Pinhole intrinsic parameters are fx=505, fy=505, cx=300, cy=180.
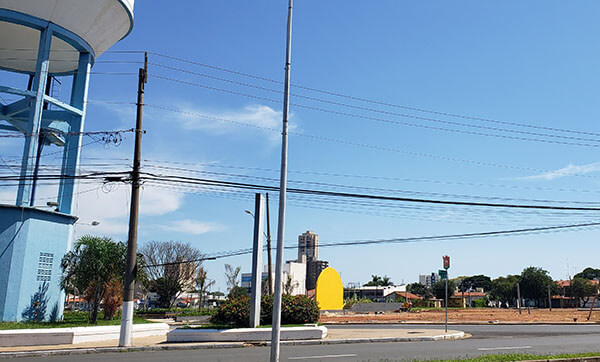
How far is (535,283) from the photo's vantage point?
104875 millimetres

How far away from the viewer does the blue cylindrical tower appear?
78.7 feet

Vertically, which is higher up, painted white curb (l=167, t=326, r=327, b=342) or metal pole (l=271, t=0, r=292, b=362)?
metal pole (l=271, t=0, r=292, b=362)

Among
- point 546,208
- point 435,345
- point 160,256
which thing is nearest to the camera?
point 435,345

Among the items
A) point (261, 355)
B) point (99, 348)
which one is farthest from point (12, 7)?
point (261, 355)

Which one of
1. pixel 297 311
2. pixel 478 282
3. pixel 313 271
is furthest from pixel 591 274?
pixel 297 311

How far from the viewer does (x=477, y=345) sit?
1838cm

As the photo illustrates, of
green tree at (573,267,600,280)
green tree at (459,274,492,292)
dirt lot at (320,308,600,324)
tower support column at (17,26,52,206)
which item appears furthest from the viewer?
green tree at (459,274,492,292)

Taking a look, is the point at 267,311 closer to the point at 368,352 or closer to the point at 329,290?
the point at 329,290

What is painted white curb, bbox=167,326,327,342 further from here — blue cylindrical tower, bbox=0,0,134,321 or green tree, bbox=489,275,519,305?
green tree, bbox=489,275,519,305

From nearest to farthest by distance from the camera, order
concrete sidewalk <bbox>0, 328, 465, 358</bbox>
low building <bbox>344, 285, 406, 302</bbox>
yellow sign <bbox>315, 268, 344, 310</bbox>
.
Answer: concrete sidewalk <bbox>0, 328, 465, 358</bbox>, yellow sign <bbox>315, 268, 344, 310</bbox>, low building <bbox>344, 285, 406, 302</bbox>

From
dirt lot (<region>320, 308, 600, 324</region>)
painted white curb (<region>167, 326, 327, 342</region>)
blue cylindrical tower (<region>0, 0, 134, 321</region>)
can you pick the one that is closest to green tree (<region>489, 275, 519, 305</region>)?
dirt lot (<region>320, 308, 600, 324</region>)

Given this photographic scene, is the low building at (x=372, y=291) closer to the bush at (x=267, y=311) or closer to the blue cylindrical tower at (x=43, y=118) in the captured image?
the blue cylindrical tower at (x=43, y=118)

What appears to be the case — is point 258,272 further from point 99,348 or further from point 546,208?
point 546,208

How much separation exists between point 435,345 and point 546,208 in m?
6.92
